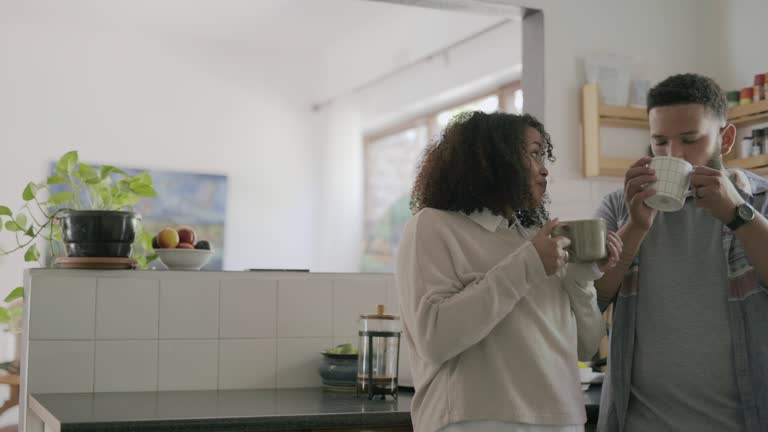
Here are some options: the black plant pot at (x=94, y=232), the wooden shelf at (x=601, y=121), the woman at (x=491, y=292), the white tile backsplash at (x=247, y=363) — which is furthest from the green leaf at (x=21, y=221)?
the wooden shelf at (x=601, y=121)

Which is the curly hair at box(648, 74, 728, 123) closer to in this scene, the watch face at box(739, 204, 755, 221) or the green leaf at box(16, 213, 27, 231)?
the watch face at box(739, 204, 755, 221)

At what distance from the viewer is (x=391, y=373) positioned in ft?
7.13

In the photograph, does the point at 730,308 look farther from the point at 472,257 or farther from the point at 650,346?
the point at 472,257

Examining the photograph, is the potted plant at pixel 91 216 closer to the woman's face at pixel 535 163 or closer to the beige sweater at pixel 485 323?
the beige sweater at pixel 485 323

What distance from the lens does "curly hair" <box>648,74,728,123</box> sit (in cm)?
155

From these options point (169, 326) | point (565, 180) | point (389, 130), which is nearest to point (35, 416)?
point (169, 326)

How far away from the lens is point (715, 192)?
1.42m

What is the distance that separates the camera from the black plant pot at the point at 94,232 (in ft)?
7.41

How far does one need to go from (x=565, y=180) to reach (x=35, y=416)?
1.94 metres

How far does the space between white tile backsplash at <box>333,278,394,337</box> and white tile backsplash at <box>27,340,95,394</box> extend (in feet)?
2.24

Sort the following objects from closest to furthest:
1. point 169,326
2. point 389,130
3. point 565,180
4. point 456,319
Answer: point 456,319
point 169,326
point 565,180
point 389,130

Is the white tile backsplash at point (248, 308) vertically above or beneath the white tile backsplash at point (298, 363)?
above

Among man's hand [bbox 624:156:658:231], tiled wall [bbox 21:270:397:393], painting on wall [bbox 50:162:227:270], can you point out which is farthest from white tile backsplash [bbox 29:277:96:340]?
painting on wall [bbox 50:162:227:270]

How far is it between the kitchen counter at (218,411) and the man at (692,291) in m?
0.39
